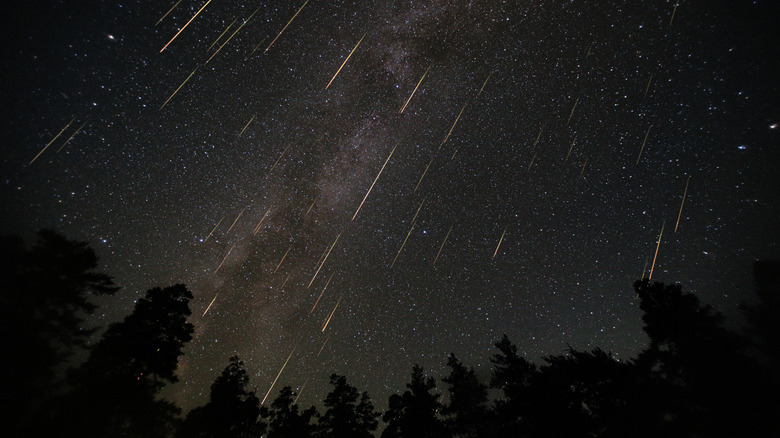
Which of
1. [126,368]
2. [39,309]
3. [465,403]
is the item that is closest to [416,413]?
[465,403]

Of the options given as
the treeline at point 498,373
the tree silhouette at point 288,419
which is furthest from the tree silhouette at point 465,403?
the tree silhouette at point 288,419

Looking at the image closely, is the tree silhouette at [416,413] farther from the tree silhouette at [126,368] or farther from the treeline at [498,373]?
the tree silhouette at [126,368]

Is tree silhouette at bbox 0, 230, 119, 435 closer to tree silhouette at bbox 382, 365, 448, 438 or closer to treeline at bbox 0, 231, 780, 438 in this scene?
treeline at bbox 0, 231, 780, 438

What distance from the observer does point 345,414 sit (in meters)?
18.5

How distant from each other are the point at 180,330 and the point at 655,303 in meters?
25.4

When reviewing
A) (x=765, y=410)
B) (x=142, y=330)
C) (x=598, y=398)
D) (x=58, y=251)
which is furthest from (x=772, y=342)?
(x=58, y=251)

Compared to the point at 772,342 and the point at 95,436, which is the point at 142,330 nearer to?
the point at 95,436

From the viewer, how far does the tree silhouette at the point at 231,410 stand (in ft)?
59.8

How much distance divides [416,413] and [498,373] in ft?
17.5

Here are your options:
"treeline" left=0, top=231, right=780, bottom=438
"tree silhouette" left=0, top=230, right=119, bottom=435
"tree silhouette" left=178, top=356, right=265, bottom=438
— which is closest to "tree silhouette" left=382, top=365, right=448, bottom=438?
"treeline" left=0, top=231, right=780, bottom=438

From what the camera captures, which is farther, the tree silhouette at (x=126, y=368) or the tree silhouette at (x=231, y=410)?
the tree silhouette at (x=231, y=410)

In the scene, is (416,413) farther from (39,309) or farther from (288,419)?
(39,309)

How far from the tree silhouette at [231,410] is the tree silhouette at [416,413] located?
29.8 feet

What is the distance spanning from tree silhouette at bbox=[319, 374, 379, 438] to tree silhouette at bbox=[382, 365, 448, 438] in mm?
→ 2040
